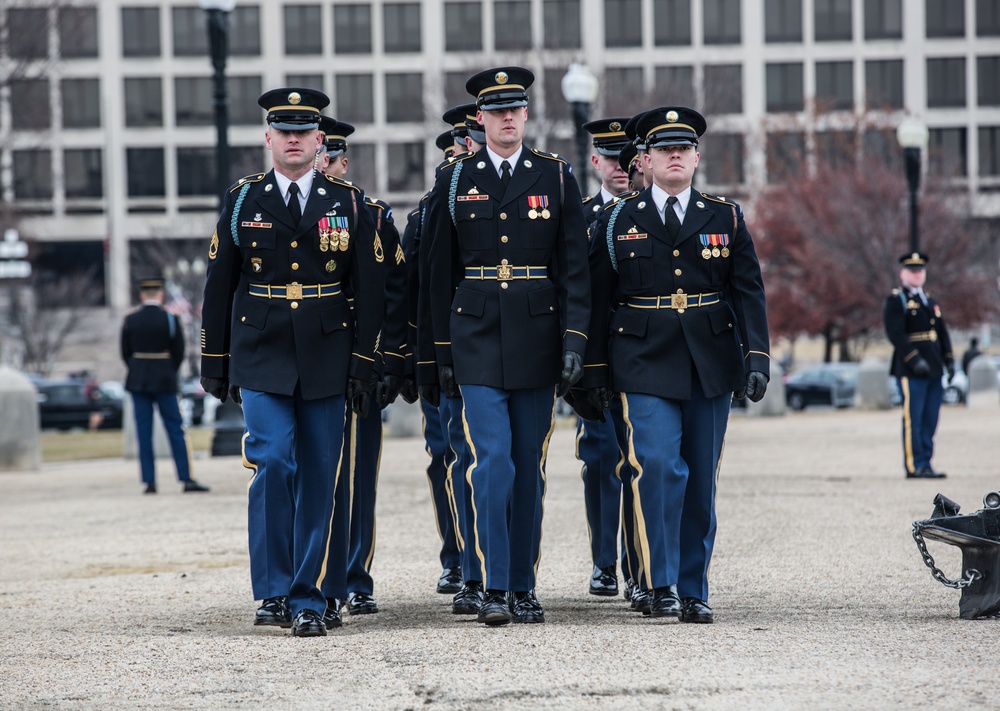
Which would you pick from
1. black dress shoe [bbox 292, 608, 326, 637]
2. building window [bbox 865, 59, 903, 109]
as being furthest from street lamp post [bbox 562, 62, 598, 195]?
building window [bbox 865, 59, 903, 109]

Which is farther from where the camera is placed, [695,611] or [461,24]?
[461,24]

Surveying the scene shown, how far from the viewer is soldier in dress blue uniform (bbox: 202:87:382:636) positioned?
7.43m

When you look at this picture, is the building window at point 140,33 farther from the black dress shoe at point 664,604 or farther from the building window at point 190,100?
the black dress shoe at point 664,604

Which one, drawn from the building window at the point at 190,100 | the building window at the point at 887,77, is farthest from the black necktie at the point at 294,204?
the building window at the point at 190,100

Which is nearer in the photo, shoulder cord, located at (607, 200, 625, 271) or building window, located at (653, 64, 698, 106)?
shoulder cord, located at (607, 200, 625, 271)

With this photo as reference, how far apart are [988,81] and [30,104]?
5762 cm

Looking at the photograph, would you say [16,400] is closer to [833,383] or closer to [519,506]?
[519,506]

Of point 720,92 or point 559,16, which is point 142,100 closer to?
point 559,16

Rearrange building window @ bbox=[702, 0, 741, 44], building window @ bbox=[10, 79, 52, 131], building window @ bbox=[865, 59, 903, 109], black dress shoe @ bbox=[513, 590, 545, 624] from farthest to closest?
building window @ bbox=[865, 59, 903, 109]
building window @ bbox=[702, 0, 741, 44]
building window @ bbox=[10, 79, 52, 131]
black dress shoe @ bbox=[513, 590, 545, 624]

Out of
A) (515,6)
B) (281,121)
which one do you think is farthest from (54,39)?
(515,6)

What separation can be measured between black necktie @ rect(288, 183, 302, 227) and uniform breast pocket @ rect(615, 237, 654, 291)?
4.93ft

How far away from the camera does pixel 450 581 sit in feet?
29.6

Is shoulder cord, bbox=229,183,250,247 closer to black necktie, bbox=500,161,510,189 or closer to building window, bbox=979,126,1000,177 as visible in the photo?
black necktie, bbox=500,161,510,189

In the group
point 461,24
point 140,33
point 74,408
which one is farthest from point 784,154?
point 74,408
